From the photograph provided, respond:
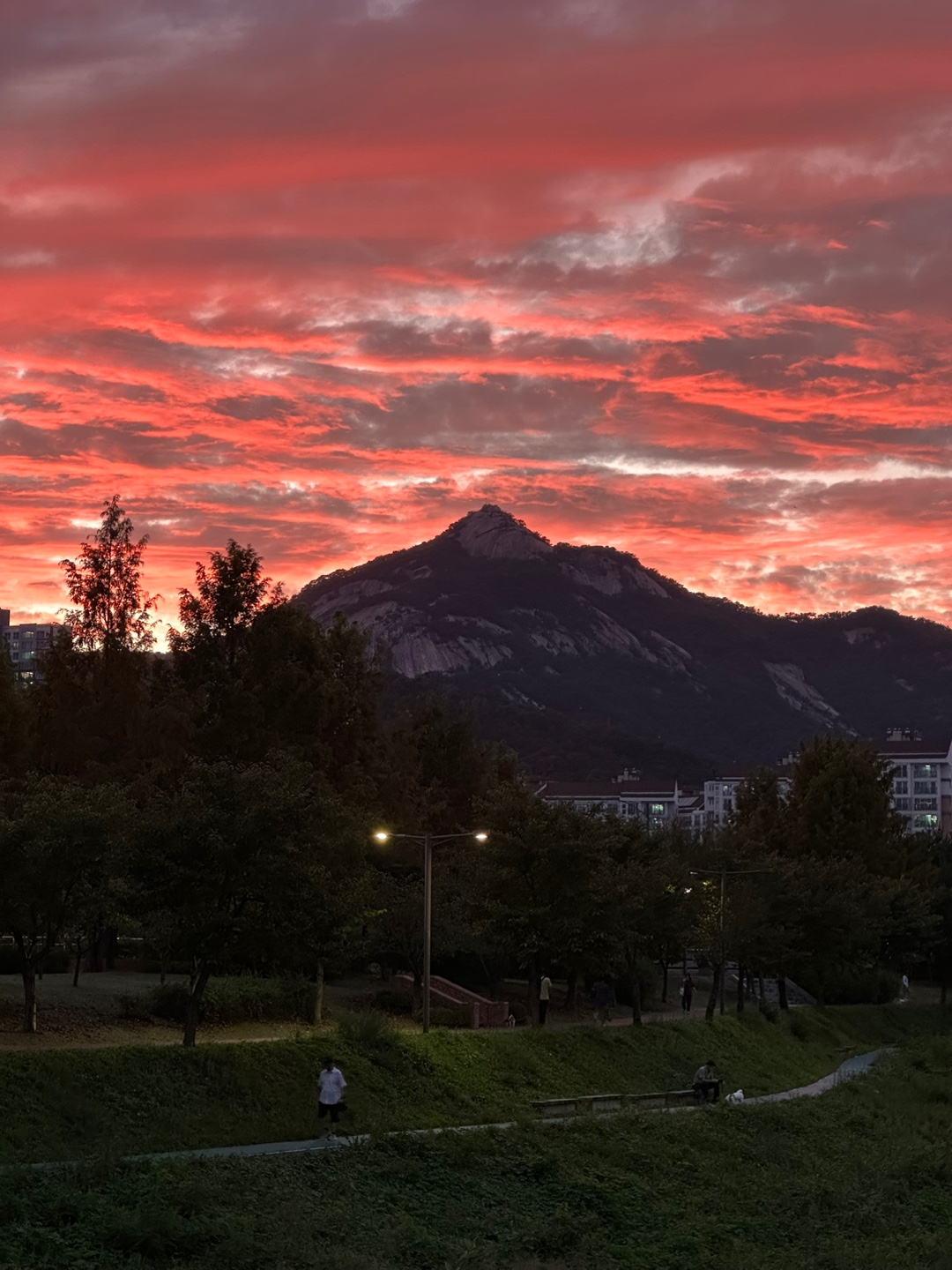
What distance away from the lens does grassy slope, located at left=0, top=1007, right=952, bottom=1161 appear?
32.7m

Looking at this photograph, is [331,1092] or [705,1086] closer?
[331,1092]

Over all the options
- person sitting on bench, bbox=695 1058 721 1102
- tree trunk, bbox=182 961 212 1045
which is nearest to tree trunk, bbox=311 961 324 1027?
tree trunk, bbox=182 961 212 1045

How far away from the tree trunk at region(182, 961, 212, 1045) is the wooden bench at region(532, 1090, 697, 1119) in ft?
31.5

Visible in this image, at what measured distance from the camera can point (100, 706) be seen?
58719mm

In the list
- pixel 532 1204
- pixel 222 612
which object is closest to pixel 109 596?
pixel 222 612

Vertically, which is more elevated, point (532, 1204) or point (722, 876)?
point (722, 876)

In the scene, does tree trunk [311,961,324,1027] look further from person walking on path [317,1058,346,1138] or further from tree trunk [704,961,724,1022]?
tree trunk [704,961,724,1022]

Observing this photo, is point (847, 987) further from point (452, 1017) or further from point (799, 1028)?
point (452, 1017)

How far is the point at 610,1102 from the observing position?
1806 inches

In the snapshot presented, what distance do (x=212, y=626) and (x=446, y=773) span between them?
120 ft

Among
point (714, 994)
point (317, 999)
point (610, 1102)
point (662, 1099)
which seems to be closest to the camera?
point (610, 1102)

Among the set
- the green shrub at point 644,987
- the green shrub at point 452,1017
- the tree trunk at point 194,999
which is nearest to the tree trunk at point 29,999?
the tree trunk at point 194,999

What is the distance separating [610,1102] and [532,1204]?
468 inches

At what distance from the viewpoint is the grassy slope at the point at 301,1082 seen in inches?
1286
